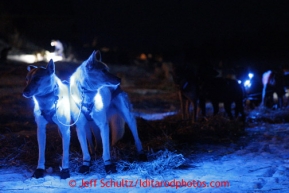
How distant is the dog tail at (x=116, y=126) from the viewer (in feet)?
25.1

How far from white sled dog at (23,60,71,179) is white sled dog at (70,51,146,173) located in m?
0.23

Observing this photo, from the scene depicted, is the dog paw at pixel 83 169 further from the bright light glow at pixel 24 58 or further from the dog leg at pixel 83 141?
the bright light glow at pixel 24 58

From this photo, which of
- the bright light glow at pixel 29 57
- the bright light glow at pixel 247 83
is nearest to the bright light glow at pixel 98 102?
the bright light glow at pixel 247 83

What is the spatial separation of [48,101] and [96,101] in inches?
32.1

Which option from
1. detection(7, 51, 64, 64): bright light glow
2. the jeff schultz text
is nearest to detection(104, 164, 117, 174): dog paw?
the jeff schultz text

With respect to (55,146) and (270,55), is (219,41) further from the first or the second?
(55,146)

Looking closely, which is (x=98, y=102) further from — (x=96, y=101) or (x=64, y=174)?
(x=64, y=174)

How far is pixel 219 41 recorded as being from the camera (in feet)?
111

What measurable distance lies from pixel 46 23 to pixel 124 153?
20794 mm

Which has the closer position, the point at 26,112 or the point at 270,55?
the point at 26,112

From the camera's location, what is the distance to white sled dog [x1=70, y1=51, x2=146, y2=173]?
20.2 feet

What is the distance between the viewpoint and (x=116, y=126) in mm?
7719

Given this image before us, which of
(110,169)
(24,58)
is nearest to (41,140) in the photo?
(110,169)

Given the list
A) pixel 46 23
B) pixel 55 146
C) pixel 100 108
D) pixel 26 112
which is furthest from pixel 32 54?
pixel 100 108
